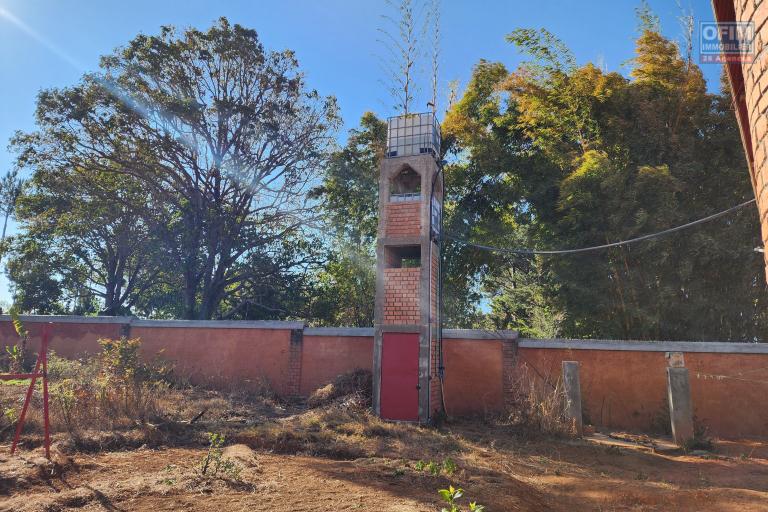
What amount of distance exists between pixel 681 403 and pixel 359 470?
22.4 feet

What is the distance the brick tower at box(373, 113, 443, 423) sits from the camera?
10.4 metres

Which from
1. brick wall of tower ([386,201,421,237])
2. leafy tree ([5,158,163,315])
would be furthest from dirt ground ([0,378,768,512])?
leafy tree ([5,158,163,315])

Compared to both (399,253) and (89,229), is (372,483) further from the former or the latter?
(89,229)

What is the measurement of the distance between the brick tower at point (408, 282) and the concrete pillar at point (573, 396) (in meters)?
2.84

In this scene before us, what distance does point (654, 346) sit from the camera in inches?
434

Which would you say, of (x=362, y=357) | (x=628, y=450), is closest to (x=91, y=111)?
(x=362, y=357)

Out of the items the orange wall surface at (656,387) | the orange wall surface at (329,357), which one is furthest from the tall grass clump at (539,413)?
the orange wall surface at (329,357)

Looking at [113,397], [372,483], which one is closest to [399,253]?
[113,397]

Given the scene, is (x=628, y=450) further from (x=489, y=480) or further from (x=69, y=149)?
(x=69, y=149)

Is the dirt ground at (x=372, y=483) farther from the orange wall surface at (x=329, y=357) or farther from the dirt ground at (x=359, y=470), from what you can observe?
the orange wall surface at (x=329, y=357)

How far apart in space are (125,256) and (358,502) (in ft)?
76.3

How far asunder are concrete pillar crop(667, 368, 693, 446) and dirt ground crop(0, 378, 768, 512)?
0.50m

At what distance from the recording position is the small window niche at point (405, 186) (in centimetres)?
1127

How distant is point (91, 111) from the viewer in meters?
18.9
